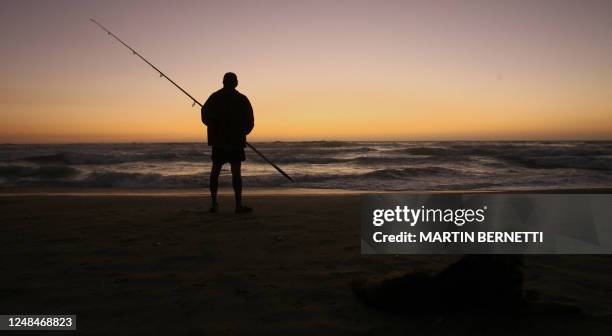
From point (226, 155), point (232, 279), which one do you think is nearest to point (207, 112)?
point (226, 155)

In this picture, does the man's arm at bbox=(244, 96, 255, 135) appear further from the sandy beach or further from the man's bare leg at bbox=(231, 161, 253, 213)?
the sandy beach

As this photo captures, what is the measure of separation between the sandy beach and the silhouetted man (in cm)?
74

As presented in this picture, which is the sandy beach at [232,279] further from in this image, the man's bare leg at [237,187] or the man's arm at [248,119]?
the man's arm at [248,119]

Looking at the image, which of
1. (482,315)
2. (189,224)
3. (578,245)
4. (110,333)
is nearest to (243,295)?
(110,333)

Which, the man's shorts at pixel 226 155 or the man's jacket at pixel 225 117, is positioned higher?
the man's jacket at pixel 225 117

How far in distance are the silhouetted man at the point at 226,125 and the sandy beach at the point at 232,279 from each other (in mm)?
738

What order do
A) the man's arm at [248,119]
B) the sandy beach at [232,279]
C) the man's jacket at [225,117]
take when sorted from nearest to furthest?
the sandy beach at [232,279], the man's jacket at [225,117], the man's arm at [248,119]

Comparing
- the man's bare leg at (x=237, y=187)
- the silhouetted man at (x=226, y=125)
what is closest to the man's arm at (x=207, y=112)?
the silhouetted man at (x=226, y=125)

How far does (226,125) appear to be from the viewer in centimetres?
518

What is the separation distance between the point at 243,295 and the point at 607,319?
1.93 m

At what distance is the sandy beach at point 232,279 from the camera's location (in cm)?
206

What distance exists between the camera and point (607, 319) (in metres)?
2.06

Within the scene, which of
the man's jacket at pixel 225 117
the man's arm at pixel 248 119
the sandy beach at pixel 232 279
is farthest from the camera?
the man's arm at pixel 248 119

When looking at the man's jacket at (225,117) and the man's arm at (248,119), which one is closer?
the man's jacket at (225,117)
